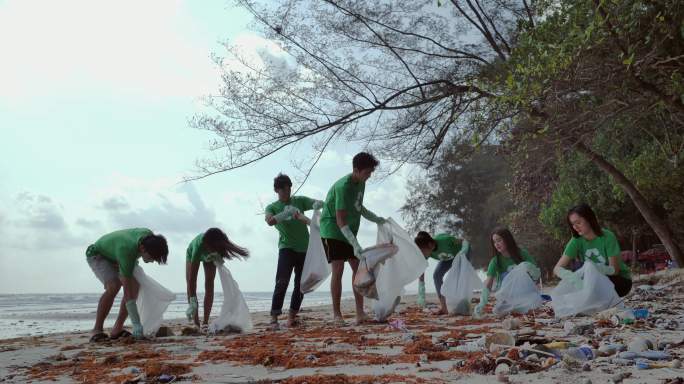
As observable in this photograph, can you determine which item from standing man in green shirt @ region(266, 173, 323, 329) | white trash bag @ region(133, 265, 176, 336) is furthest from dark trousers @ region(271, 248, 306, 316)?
white trash bag @ region(133, 265, 176, 336)

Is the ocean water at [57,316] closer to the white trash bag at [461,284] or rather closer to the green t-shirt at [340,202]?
the green t-shirt at [340,202]

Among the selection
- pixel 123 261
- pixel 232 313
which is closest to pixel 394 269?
pixel 232 313

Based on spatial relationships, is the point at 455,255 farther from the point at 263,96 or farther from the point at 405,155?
the point at 263,96

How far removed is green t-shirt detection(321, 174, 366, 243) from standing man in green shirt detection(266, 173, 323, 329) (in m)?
0.49

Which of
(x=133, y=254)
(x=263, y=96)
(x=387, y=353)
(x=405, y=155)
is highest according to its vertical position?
(x=263, y=96)

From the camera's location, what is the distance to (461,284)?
745 cm

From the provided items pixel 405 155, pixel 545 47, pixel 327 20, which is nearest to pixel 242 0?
pixel 327 20

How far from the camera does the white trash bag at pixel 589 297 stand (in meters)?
5.71

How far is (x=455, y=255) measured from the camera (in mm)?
8109

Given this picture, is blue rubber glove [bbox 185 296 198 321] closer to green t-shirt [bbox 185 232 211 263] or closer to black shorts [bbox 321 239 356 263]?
green t-shirt [bbox 185 232 211 263]

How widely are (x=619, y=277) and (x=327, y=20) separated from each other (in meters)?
6.00

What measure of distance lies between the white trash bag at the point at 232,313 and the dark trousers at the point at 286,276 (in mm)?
324

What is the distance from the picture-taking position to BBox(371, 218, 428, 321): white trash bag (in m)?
6.66

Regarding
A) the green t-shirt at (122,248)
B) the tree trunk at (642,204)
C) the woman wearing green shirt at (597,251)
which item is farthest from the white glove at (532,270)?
the tree trunk at (642,204)
